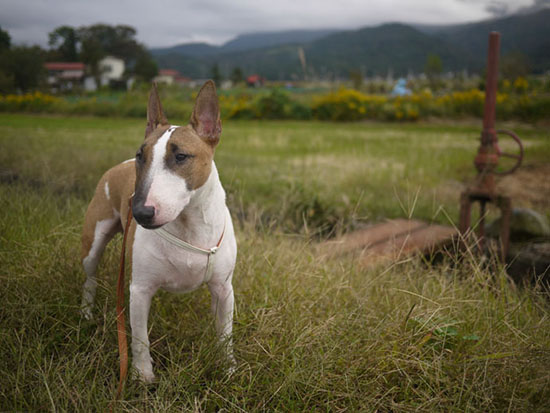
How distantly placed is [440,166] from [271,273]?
19.1 ft

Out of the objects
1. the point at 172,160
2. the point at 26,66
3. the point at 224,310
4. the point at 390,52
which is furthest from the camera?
the point at 390,52

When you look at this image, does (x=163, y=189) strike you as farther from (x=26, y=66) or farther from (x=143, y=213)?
(x=26, y=66)

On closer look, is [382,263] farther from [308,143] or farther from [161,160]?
[308,143]

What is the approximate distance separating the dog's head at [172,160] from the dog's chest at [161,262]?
12.0 inches

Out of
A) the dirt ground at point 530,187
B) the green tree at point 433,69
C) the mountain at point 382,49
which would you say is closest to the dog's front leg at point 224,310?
the dirt ground at point 530,187

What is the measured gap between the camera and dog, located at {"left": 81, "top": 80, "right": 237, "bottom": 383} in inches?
61.4

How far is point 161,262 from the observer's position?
6.08 ft

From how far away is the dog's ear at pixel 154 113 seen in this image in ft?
6.01

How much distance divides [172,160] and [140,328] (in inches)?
33.1

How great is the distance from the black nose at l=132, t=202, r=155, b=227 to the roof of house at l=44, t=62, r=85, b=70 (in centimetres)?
556

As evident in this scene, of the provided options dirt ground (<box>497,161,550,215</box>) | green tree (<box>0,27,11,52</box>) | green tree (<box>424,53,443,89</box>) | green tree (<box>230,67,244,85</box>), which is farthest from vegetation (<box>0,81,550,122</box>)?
green tree (<box>424,53,443,89</box>)

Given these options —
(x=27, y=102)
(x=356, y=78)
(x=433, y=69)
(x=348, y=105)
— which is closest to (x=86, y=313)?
(x=27, y=102)

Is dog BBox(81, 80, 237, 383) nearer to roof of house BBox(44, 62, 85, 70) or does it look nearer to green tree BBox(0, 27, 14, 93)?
green tree BBox(0, 27, 14, 93)

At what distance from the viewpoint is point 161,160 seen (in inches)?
62.7
